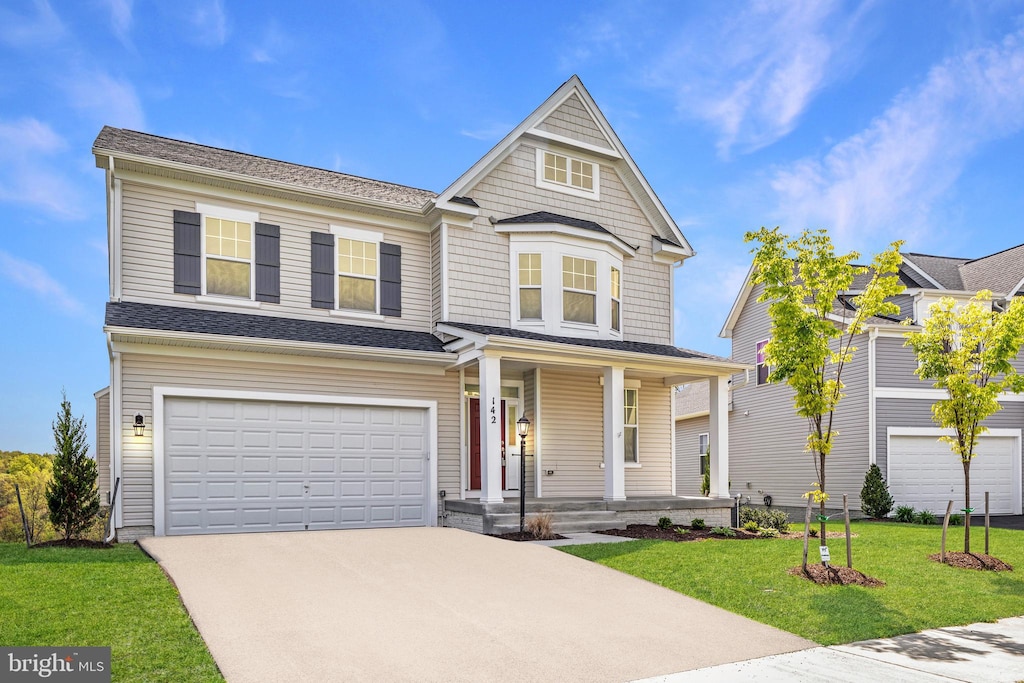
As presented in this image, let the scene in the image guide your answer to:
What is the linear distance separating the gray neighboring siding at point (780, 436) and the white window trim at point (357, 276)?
1033 cm

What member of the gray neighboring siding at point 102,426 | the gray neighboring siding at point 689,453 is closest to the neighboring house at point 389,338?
the gray neighboring siding at point 102,426

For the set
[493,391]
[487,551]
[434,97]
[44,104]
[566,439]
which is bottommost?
[487,551]

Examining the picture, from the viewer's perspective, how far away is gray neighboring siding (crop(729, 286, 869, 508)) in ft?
73.0

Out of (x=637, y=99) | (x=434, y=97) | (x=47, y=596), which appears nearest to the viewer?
(x=47, y=596)

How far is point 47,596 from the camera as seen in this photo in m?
7.69

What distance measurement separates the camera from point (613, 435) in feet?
50.3

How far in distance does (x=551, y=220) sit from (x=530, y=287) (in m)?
1.52

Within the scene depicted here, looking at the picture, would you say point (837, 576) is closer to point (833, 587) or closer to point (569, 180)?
point (833, 587)

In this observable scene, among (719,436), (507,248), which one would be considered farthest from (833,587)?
(507,248)

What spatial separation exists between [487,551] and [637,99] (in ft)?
46.5

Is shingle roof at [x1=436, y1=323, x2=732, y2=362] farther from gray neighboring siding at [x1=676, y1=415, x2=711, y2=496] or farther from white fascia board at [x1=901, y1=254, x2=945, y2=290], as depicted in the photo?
gray neighboring siding at [x1=676, y1=415, x2=711, y2=496]

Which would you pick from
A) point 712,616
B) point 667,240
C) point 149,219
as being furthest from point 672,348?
point 149,219

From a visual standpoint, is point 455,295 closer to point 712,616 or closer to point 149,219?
point 149,219

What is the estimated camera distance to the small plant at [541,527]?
13.0 m
